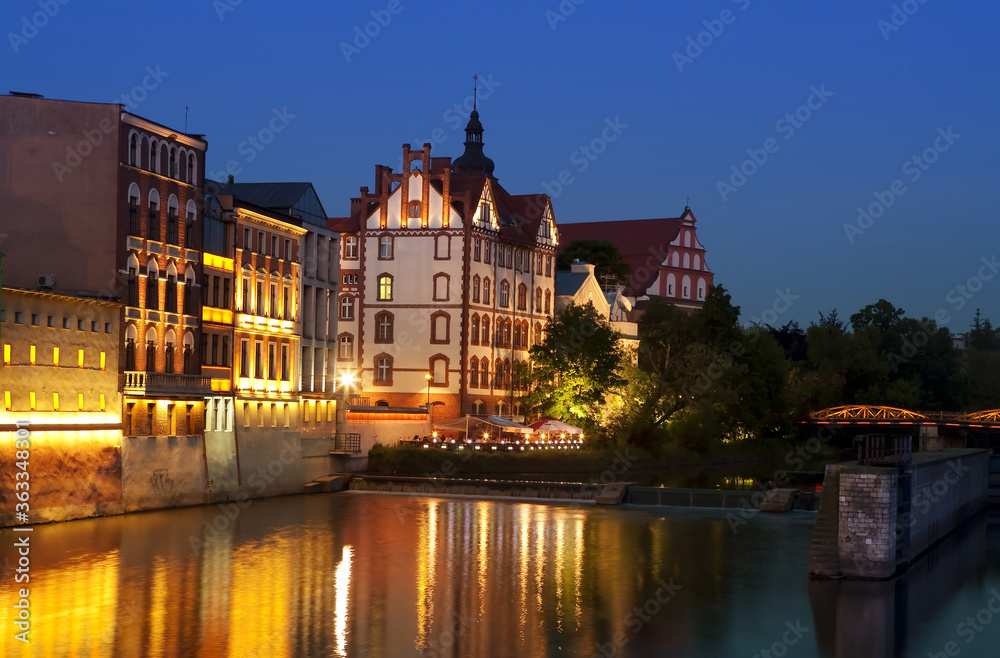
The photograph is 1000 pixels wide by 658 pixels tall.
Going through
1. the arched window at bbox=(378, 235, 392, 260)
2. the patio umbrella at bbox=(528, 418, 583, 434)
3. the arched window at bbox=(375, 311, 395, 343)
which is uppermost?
the arched window at bbox=(378, 235, 392, 260)

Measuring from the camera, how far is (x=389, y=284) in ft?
331

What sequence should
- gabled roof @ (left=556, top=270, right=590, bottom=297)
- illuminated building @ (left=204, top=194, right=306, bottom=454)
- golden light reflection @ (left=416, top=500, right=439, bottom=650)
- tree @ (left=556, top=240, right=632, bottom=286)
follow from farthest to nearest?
tree @ (left=556, top=240, right=632, bottom=286)
gabled roof @ (left=556, top=270, right=590, bottom=297)
illuminated building @ (left=204, top=194, right=306, bottom=454)
golden light reflection @ (left=416, top=500, right=439, bottom=650)

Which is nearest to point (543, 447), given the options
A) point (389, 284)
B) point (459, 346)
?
point (459, 346)

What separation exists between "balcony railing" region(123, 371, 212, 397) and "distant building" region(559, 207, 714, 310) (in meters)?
82.4

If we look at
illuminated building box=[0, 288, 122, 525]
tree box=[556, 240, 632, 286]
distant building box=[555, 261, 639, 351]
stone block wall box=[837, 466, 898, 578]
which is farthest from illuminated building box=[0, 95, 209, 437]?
tree box=[556, 240, 632, 286]

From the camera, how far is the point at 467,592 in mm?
40531

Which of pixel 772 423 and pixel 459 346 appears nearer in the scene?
pixel 459 346

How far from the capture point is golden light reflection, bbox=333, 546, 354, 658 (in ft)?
107

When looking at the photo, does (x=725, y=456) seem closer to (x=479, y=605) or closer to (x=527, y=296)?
(x=527, y=296)

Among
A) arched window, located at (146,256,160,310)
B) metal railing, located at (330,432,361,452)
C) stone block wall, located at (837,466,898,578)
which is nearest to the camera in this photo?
stone block wall, located at (837,466,898,578)

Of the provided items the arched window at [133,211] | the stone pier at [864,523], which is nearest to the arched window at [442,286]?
the arched window at [133,211]

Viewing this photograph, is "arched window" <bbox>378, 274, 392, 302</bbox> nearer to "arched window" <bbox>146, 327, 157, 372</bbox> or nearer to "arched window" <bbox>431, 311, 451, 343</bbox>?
"arched window" <bbox>431, 311, 451, 343</bbox>

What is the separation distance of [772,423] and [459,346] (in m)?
31.3

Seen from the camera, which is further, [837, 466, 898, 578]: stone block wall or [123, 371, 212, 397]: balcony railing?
[123, 371, 212, 397]: balcony railing
